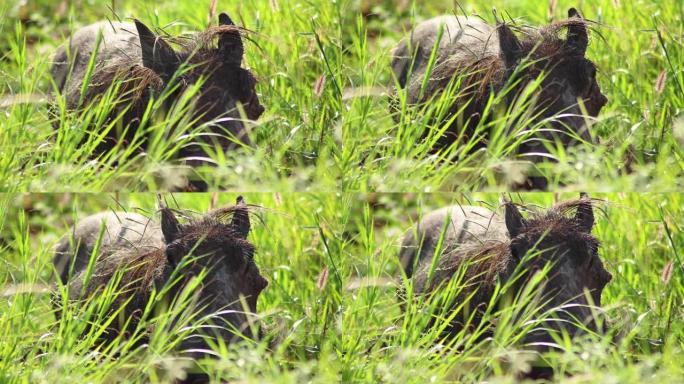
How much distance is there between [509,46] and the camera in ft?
15.0

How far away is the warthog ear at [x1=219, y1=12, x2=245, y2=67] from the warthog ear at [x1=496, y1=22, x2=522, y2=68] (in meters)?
1.01

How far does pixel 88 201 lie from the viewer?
489 centimetres

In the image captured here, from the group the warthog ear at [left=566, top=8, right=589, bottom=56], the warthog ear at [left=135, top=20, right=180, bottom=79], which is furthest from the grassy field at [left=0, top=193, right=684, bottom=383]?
the warthog ear at [left=566, top=8, right=589, bottom=56]

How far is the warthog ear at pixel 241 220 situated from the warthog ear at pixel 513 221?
1.00 metres

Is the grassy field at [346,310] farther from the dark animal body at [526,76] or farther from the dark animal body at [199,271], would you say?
the dark animal body at [526,76]

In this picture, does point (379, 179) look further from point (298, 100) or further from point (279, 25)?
point (279, 25)

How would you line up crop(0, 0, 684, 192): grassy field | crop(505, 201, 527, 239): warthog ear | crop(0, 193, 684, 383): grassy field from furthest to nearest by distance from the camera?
1. crop(0, 0, 684, 192): grassy field
2. crop(0, 193, 684, 383): grassy field
3. crop(505, 201, 527, 239): warthog ear

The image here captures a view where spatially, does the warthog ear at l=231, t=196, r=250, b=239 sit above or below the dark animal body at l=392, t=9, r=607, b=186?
Result: below

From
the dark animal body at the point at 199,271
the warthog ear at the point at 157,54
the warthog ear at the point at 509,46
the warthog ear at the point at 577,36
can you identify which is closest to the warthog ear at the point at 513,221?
the warthog ear at the point at 509,46

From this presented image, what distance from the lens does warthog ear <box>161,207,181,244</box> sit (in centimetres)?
436

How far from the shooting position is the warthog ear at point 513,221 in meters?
4.36

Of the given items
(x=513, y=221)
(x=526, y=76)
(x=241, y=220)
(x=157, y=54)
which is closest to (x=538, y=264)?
(x=513, y=221)

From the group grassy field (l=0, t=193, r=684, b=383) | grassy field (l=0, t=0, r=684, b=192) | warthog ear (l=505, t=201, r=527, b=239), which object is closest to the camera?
warthog ear (l=505, t=201, r=527, b=239)

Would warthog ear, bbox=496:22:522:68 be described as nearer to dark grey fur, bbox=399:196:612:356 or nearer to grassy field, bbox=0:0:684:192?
grassy field, bbox=0:0:684:192
